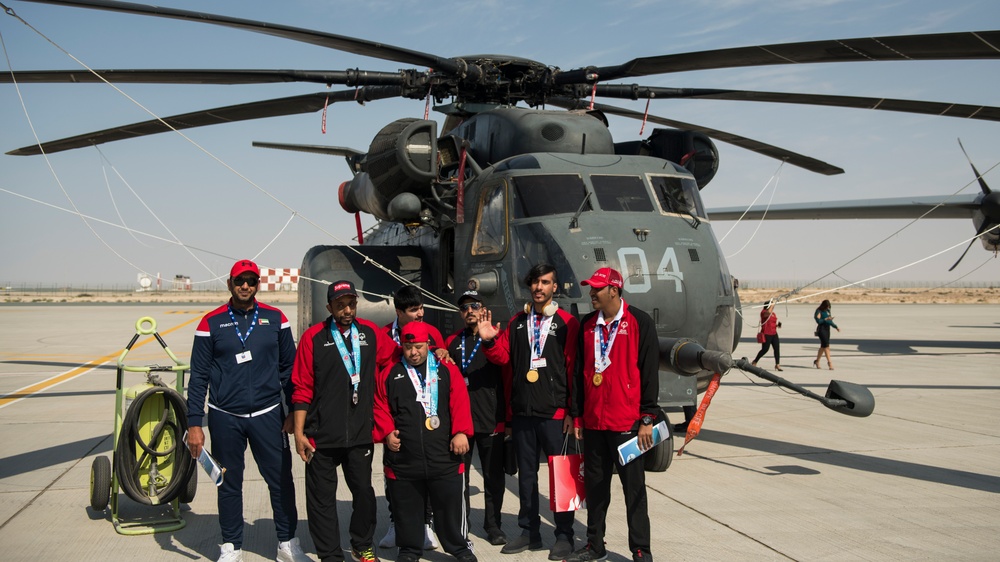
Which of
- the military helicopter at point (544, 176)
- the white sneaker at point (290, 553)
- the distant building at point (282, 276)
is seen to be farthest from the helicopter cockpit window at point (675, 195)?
the distant building at point (282, 276)

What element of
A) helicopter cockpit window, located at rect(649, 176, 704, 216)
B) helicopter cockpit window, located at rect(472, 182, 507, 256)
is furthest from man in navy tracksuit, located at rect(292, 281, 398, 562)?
helicopter cockpit window, located at rect(649, 176, 704, 216)

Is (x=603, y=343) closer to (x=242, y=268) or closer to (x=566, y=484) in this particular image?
(x=566, y=484)

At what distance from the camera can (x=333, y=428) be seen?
511 centimetres

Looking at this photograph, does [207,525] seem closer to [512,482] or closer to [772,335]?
[512,482]

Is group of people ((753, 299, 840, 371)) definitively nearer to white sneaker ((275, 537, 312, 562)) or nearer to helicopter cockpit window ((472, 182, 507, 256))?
helicopter cockpit window ((472, 182, 507, 256))

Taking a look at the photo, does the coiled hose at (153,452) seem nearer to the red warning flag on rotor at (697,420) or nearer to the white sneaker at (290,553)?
the white sneaker at (290,553)

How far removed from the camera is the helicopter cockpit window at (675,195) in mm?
8242

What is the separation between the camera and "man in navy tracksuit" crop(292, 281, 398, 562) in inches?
201

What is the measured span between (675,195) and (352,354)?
440cm

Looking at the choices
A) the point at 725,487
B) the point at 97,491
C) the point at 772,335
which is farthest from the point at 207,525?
the point at 772,335

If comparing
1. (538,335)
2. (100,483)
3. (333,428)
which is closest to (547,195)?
(538,335)

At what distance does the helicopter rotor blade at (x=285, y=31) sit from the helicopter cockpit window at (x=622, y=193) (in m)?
2.25

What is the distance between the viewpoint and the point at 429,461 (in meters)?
5.10

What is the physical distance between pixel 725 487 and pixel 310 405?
12.6ft
